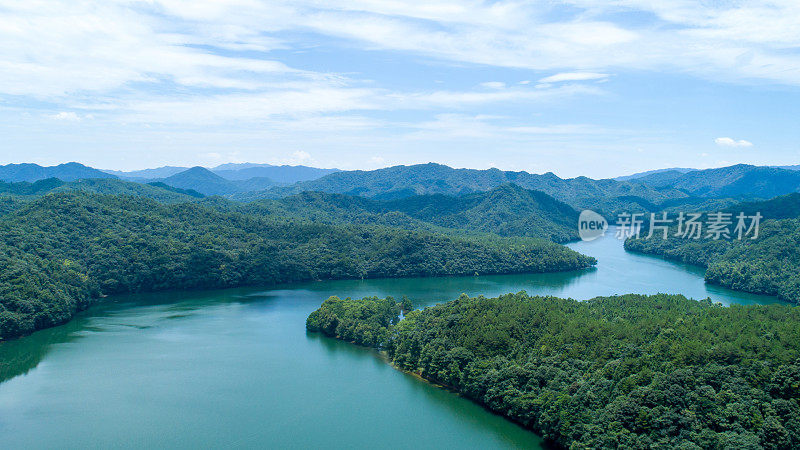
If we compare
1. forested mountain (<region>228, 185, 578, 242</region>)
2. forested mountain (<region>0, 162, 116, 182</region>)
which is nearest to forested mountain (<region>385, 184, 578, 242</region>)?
forested mountain (<region>228, 185, 578, 242</region>)

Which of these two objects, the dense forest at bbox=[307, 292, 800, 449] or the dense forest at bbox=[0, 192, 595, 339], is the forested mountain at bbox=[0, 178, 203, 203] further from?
the dense forest at bbox=[307, 292, 800, 449]

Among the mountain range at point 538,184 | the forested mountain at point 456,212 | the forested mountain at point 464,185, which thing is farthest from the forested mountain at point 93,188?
the forested mountain at point 464,185

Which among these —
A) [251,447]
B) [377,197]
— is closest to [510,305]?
[251,447]

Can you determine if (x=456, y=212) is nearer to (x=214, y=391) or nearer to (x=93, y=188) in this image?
(x=93, y=188)

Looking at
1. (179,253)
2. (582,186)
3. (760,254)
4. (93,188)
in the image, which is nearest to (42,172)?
(93,188)

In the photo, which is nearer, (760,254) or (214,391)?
(214,391)
